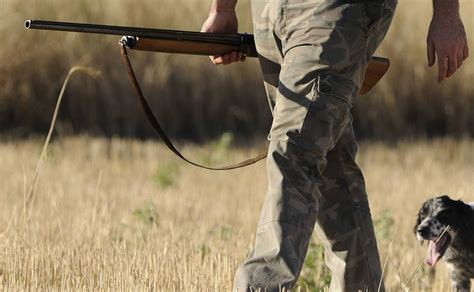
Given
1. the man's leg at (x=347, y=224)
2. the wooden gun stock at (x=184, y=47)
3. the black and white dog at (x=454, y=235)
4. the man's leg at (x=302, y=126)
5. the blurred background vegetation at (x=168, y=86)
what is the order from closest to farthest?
1. the man's leg at (x=302, y=126)
2. the wooden gun stock at (x=184, y=47)
3. the man's leg at (x=347, y=224)
4. the black and white dog at (x=454, y=235)
5. the blurred background vegetation at (x=168, y=86)

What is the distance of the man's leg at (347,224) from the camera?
4.38m

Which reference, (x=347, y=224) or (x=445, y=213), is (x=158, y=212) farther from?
(x=347, y=224)

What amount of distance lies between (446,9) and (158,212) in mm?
4185

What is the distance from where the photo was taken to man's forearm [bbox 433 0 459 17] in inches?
163

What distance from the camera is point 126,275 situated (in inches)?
Answer: 191

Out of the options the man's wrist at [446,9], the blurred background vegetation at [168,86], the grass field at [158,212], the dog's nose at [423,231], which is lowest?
the grass field at [158,212]

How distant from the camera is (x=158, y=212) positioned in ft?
26.3

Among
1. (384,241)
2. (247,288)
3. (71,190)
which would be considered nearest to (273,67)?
(247,288)

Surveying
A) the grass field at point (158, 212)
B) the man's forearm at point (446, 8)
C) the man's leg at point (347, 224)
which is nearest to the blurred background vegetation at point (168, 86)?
the grass field at point (158, 212)

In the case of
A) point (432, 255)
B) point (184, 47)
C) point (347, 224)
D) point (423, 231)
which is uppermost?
point (184, 47)

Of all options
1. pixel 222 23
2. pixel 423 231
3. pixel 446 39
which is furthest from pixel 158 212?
pixel 446 39

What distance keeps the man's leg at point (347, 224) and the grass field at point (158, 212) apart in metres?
0.57

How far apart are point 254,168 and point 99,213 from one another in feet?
9.64

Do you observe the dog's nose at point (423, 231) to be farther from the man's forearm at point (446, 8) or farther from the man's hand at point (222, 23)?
the man's forearm at point (446, 8)
